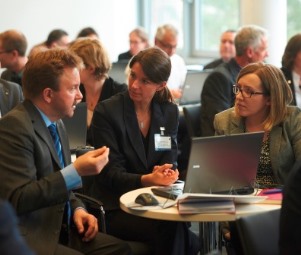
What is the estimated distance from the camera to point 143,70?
3363 mm

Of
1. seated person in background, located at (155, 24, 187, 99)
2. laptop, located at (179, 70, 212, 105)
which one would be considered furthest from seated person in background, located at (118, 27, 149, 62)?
laptop, located at (179, 70, 212, 105)

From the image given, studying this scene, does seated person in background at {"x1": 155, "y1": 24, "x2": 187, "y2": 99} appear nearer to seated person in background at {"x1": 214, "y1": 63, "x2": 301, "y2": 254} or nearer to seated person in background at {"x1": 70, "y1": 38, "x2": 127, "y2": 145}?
seated person in background at {"x1": 70, "y1": 38, "x2": 127, "y2": 145}

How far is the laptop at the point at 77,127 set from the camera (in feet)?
12.5

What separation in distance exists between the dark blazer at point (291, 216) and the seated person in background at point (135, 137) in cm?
119

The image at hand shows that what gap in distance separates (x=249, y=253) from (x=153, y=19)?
8101mm

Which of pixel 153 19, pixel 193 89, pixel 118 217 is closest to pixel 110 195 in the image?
pixel 118 217

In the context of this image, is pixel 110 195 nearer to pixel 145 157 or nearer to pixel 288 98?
pixel 145 157

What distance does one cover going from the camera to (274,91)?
322 cm

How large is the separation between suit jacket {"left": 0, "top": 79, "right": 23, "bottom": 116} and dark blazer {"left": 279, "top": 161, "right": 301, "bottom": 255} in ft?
9.40

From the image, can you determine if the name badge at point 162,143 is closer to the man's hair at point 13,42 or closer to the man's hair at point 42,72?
the man's hair at point 42,72

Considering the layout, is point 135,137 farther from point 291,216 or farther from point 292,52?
point 292,52

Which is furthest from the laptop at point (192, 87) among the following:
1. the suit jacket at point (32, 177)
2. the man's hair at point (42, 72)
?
the suit jacket at point (32, 177)

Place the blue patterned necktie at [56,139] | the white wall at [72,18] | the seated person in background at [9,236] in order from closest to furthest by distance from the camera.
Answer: the seated person in background at [9,236], the blue patterned necktie at [56,139], the white wall at [72,18]

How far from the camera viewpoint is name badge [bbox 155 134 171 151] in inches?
133
